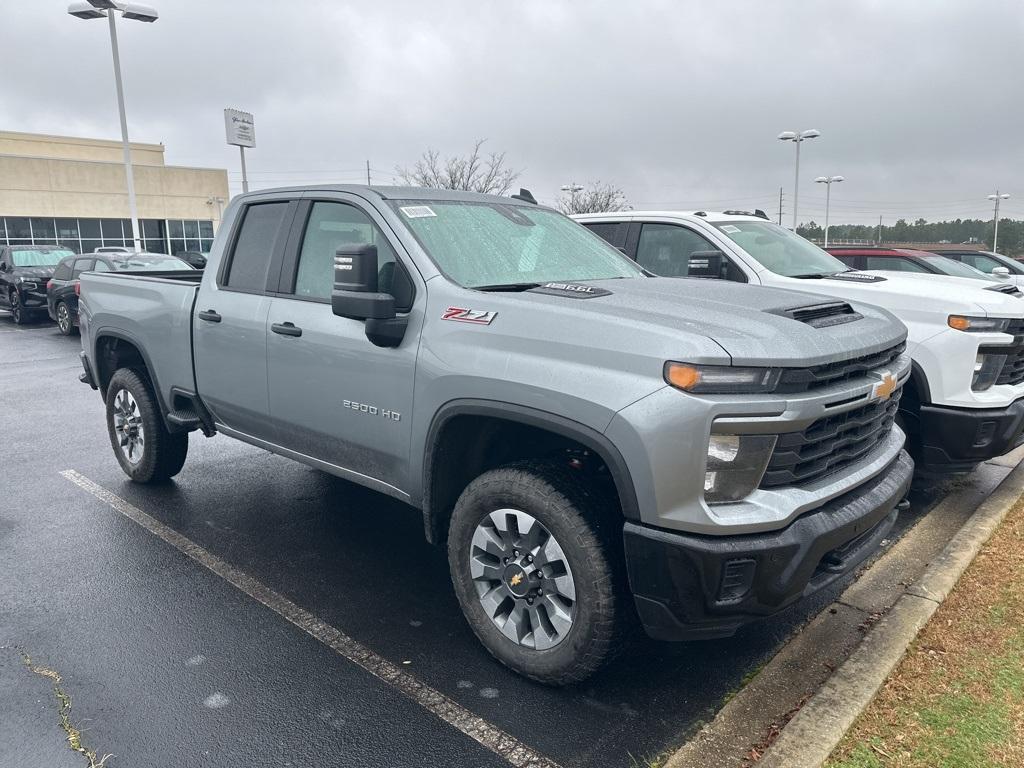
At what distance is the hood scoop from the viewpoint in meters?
3.05

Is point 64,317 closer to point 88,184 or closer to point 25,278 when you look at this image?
point 25,278

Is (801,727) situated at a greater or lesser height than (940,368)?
lesser

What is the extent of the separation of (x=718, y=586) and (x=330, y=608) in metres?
2.04

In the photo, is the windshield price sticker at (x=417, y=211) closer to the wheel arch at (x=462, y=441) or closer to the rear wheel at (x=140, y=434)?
the wheel arch at (x=462, y=441)

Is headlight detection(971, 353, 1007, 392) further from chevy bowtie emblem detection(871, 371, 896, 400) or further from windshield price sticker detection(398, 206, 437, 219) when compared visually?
windshield price sticker detection(398, 206, 437, 219)

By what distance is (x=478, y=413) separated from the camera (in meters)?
3.10

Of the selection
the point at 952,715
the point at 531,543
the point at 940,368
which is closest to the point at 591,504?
the point at 531,543

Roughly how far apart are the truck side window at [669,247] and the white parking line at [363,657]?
3.91 metres

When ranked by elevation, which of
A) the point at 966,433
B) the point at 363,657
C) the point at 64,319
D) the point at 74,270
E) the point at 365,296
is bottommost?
the point at 363,657

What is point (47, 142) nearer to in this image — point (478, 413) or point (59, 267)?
point (59, 267)

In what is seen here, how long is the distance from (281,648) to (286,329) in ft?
5.13

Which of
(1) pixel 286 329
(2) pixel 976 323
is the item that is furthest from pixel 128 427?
(2) pixel 976 323

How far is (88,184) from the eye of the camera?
138 feet

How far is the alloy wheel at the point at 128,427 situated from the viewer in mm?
5547
